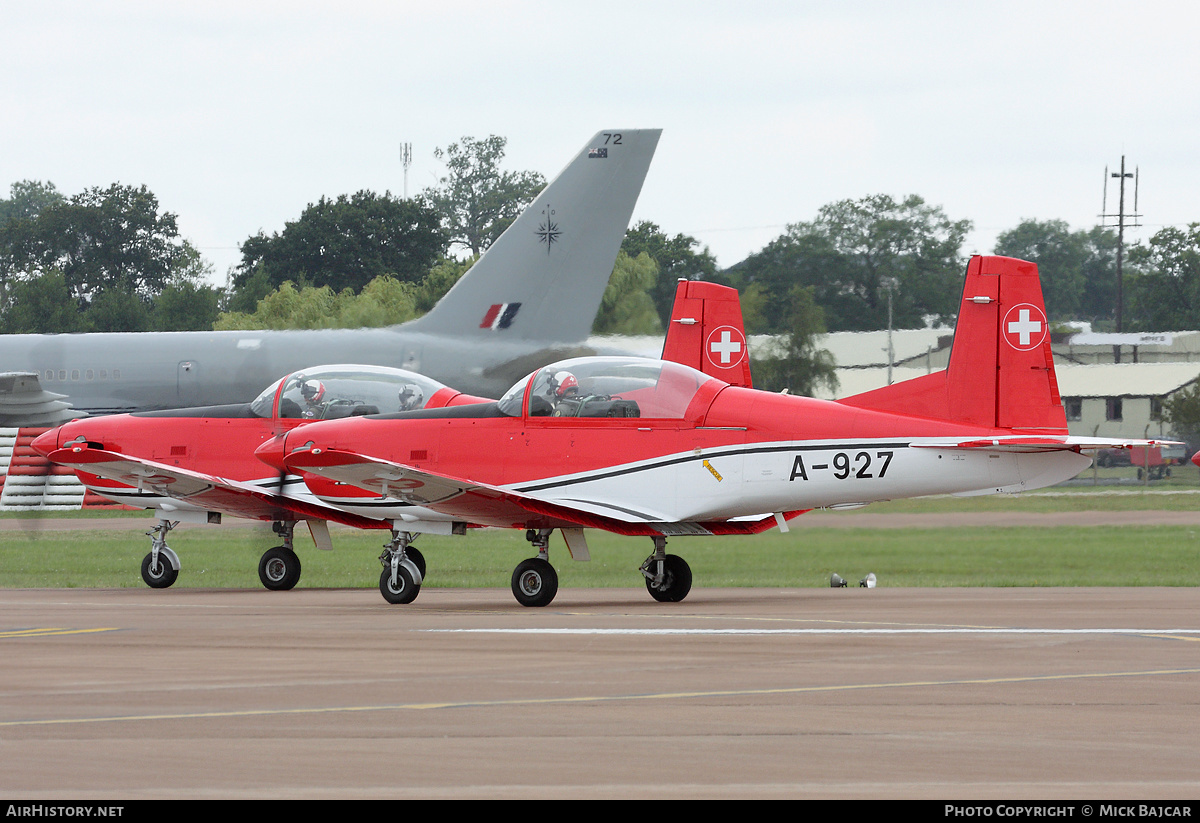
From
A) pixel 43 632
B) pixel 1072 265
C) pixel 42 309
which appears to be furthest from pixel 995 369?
pixel 1072 265

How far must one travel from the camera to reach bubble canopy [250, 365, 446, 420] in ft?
58.2

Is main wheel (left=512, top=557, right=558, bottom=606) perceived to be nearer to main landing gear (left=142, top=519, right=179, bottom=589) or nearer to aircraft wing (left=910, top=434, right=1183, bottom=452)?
aircraft wing (left=910, top=434, right=1183, bottom=452)

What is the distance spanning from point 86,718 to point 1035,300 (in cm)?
1070

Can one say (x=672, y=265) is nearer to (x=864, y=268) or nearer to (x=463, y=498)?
(x=864, y=268)

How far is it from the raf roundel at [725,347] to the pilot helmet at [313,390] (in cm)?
498

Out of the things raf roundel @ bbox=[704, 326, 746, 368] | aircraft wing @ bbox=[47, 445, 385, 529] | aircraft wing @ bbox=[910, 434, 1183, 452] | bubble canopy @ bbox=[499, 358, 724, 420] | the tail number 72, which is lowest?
aircraft wing @ bbox=[47, 445, 385, 529]

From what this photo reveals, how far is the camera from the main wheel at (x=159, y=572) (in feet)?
60.5

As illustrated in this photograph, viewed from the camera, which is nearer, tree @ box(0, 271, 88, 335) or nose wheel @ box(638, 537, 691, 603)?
nose wheel @ box(638, 537, 691, 603)

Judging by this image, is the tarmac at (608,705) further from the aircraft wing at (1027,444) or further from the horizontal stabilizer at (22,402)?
the horizontal stabilizer at (22,402)

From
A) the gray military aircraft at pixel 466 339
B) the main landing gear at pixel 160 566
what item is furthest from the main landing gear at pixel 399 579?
the gray military aircraft at pixel 466 339

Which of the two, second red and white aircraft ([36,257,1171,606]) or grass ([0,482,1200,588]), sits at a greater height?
second red and white aircraft ([36,257,1171,606])

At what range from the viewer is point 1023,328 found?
15.2m

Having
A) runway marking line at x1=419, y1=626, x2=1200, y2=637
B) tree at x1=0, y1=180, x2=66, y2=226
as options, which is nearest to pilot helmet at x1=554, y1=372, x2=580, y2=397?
runway marking line at x1=419, y1=626, x2=1200, y2=637

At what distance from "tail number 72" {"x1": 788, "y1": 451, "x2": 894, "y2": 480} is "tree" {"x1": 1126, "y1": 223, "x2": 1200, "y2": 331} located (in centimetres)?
6597
